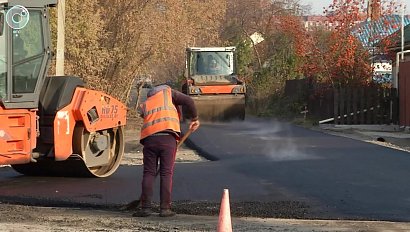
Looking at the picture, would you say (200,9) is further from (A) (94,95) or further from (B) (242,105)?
(A) (94,95)

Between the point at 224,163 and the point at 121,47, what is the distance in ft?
52.3

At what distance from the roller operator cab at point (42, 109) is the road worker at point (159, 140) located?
2303mm

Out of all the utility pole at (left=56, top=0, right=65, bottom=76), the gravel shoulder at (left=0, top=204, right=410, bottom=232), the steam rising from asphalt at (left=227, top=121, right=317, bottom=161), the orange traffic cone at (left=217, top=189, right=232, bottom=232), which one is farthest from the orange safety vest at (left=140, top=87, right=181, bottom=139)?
the utility pole at (left=56, top=0, right=65, bottom=76)

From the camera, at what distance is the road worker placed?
8.49 meters

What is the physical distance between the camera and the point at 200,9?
125 ft

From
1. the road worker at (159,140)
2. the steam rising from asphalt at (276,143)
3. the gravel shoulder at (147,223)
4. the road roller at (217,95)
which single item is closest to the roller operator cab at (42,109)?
the gravel shoulder at (147,223)

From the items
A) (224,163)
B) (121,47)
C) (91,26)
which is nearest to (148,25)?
(121,47)

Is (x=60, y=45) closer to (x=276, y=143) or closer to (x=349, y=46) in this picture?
(x=276, y=143)

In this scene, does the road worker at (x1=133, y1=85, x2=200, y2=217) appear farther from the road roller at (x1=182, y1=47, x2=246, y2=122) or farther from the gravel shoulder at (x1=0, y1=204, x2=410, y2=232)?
the road roller at (x1=182, y1=47, x2=246, y2=122)

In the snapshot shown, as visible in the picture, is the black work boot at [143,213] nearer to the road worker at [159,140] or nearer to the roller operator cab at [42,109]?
the road worker at [159,140]

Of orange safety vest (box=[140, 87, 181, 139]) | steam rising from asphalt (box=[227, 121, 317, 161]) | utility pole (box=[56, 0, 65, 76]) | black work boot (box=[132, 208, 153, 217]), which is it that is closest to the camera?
black work boot (box=[132, 208, 153, 217])

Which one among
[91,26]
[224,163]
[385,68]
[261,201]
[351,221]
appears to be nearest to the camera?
[351,221]

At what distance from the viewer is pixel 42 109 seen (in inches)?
430

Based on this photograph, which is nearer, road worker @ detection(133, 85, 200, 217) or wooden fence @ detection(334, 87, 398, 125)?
road worker @ detection(133, 85, 200, 217)
